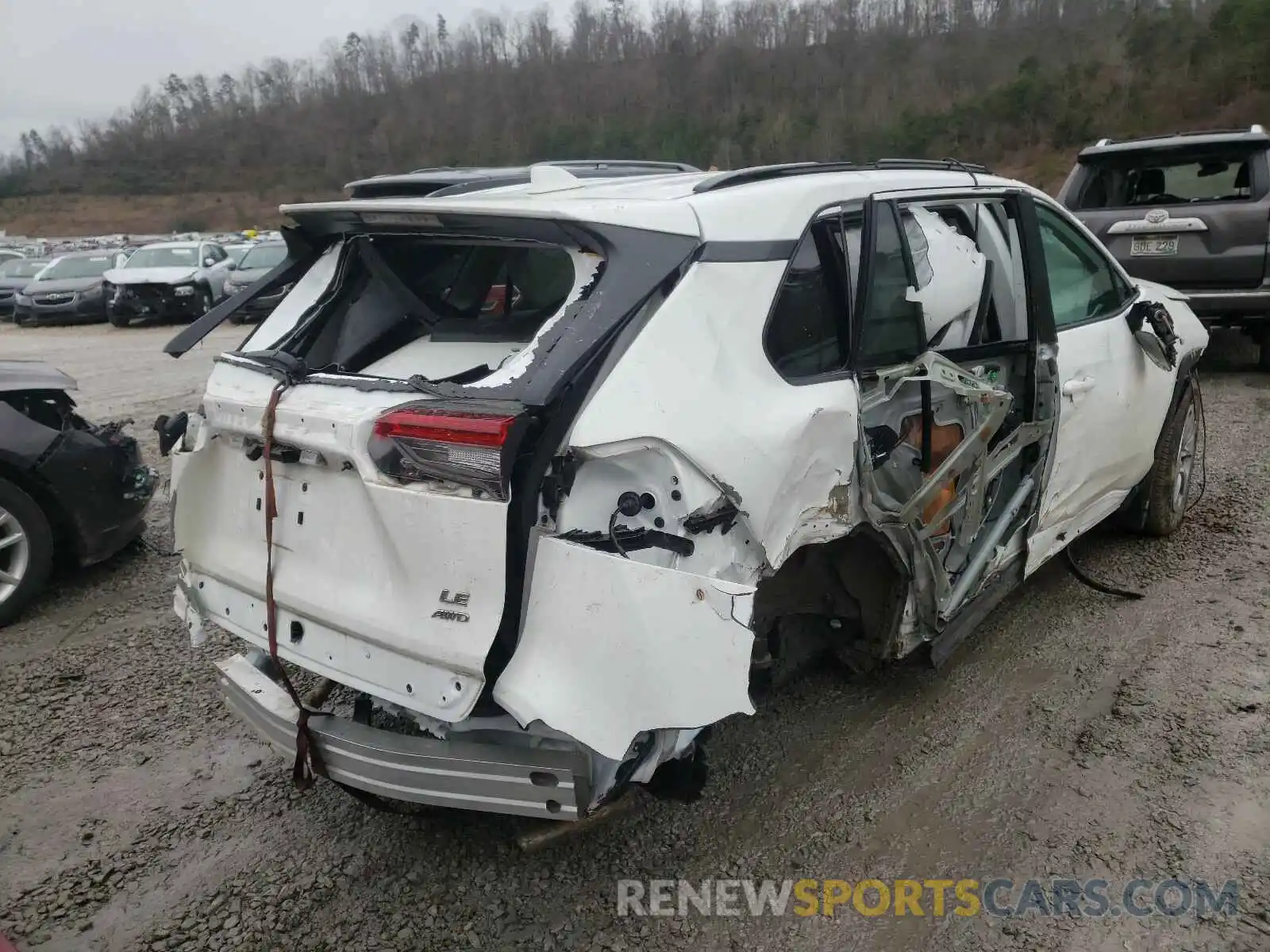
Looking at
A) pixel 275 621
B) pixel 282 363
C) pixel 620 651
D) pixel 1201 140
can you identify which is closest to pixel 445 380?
pixel 282 363

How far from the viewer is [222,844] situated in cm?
282

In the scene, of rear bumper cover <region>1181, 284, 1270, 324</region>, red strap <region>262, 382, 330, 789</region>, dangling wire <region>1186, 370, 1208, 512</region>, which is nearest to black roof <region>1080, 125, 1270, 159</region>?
rear bumper cover <region>1181, 284, 1270, 324</region>

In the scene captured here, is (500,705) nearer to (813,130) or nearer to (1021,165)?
(1021,165)

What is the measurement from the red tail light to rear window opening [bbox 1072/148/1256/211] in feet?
25.5

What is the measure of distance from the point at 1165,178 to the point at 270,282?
7938 mm

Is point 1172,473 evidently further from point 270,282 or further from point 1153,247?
point 270,282

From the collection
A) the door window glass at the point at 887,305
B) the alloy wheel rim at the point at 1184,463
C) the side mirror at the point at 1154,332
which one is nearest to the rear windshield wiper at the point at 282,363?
the door window glass at the point at 887,305

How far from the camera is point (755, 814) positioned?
2.86m

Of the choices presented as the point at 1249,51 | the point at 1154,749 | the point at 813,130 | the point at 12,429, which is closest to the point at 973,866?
the point at 1154,749

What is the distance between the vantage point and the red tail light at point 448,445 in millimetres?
2049

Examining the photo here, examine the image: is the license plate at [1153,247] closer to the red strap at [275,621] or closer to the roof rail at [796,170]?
the roof rail at [796,170]

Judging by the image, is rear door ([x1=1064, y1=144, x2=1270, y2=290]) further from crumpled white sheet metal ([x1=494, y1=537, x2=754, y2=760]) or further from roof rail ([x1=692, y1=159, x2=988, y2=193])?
crumpled white sheet metal ([x1=494, y1=537, x2=754, y2=760])

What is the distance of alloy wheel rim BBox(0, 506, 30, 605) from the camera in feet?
14.3

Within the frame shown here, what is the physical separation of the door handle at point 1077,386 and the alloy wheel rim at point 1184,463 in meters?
1.30
